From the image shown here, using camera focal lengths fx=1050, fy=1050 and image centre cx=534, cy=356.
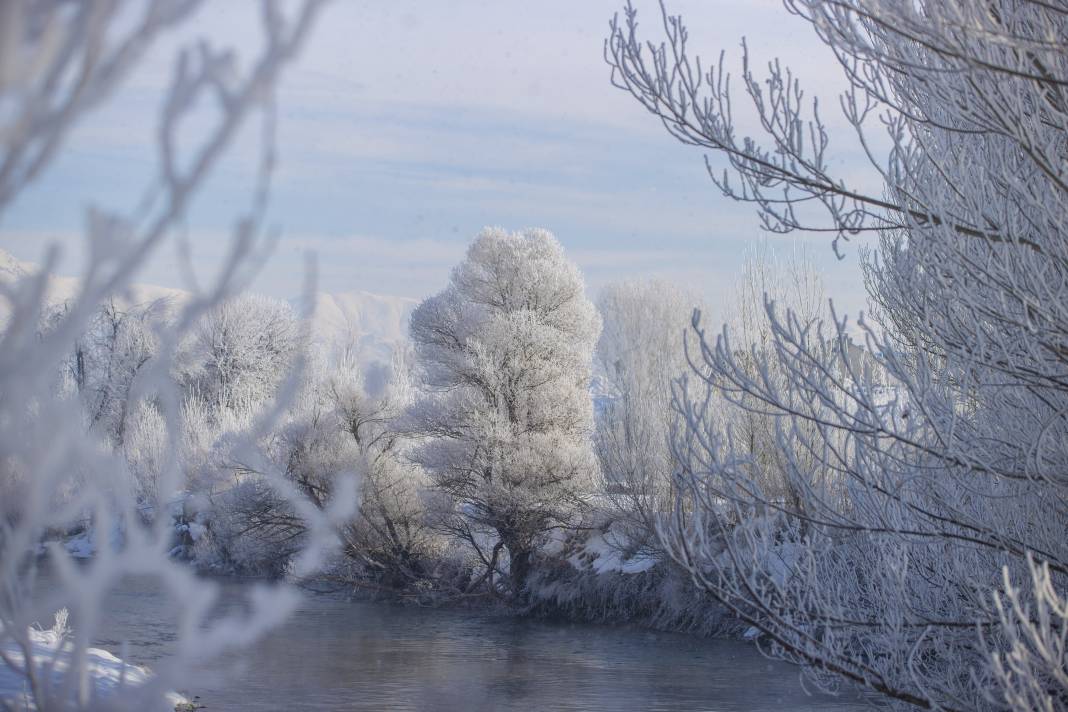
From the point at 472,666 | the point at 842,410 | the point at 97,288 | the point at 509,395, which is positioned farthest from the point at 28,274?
the point at 509,395

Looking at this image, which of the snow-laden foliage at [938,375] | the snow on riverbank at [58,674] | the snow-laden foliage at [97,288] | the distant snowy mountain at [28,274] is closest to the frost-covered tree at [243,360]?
the snow on riverbank at [58,674]

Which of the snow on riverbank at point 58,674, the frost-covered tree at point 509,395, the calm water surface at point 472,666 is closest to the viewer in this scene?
the snow on riverbank at point 58,674

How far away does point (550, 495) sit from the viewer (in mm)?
16188

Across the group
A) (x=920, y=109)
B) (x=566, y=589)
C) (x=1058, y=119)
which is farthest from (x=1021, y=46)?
(x=566, y=589)

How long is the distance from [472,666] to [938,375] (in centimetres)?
820

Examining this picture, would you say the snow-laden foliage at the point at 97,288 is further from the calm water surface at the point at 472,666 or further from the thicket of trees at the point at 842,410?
the calm water surface at the point at 472,666

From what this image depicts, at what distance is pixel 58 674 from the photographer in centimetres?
640

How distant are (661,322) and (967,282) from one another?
94.4ft

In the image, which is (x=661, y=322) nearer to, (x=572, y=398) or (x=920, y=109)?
(x=572, y=398)

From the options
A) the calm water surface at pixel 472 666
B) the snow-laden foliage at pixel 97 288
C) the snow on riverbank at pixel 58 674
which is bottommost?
the calm water surface at pixel 472 666

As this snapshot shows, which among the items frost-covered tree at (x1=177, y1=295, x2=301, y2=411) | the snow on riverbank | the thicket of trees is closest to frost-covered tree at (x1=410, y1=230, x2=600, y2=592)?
the thicket of trees

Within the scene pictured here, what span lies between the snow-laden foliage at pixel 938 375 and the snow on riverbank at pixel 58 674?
2.35 m

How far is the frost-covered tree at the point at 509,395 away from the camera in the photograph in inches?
640

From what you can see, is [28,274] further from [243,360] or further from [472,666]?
[243,360]
